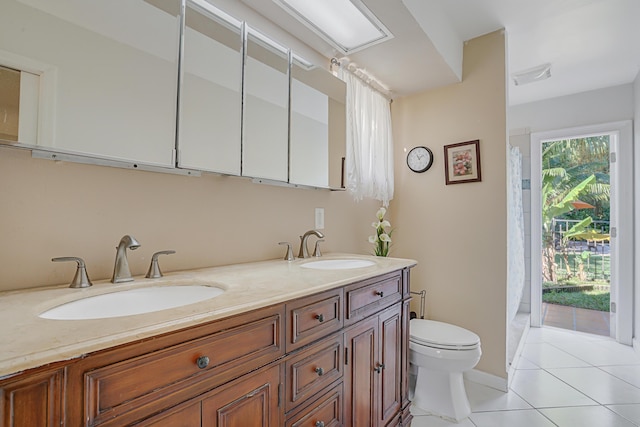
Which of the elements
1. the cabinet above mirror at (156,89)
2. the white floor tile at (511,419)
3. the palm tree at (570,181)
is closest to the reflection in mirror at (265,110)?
the cabinet above mirror at (156,89)

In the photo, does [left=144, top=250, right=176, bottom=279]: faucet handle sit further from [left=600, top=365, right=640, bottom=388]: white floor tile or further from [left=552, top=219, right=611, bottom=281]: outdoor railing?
[left=552, top=219, right=611, bottom=281]: outdoor railing

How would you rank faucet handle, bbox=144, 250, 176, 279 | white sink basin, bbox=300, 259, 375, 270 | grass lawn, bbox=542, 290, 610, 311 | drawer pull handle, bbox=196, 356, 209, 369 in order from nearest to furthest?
drawer pull handle, bbox=196, 356, 209, 369 < faucet handle, bbox=144, 250, 176, 279 < white sink basin, bbox=300, 259, 375, 270 < grass lawn, bbox=542, 290, 610, 311

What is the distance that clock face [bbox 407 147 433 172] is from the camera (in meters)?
2.38

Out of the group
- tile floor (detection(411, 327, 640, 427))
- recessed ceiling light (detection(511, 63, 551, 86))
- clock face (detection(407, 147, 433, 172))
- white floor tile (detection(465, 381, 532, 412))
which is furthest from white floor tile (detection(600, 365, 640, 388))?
recessed ceiling light (detection(511, 63, 551, 86))

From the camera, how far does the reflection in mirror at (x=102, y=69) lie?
0.91 meters

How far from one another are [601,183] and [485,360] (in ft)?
8.64

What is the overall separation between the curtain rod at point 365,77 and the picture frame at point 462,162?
2.09 ft

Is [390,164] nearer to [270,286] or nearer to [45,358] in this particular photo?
[270,286]

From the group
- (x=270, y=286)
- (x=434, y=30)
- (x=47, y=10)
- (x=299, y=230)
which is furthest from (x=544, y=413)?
(x=47, y=10)

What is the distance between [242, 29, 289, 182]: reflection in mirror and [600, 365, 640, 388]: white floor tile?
286cm

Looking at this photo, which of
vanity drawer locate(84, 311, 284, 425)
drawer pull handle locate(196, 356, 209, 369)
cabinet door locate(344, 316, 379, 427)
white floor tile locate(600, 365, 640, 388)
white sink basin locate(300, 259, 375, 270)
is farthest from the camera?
white floor tile locate(600, 365, 640, 388)

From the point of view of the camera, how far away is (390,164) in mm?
2402

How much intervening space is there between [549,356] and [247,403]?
9.48 ft

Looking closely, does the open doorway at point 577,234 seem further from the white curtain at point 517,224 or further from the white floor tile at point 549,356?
the white floor tile at point 549,356
